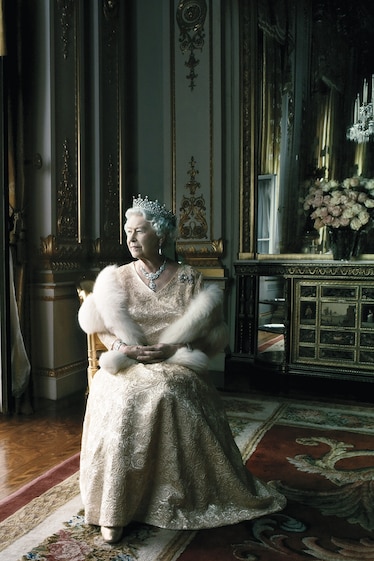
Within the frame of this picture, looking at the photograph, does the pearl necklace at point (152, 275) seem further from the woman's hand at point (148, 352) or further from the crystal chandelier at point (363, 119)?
the crystal chandelier at point (363, 119)

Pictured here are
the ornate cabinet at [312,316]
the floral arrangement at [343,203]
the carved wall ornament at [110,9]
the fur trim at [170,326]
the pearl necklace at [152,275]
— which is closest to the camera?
the fur trim at [170,326]

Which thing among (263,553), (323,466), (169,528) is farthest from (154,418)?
(323,466)

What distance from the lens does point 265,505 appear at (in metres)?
2.08

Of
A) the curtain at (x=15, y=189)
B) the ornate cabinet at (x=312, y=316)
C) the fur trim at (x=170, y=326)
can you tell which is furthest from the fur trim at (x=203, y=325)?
the ornate cabinet at (x=312, y=316)

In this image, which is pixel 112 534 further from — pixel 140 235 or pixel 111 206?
pixel 111 206

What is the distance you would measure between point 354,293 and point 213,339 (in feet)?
7.04

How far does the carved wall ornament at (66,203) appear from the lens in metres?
3.82

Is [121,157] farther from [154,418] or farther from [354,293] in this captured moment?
[154,418]

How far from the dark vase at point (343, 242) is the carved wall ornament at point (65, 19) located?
2.47 meters

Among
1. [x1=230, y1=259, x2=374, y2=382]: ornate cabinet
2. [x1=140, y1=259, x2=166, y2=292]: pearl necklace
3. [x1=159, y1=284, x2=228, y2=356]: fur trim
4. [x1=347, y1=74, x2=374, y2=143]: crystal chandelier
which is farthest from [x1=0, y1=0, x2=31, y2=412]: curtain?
[x1=347, y1=74, x2=374, y2=143]: crystal chandelier

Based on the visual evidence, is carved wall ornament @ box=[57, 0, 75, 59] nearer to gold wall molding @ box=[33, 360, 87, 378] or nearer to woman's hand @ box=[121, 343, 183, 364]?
gold wall molding @ box=[33, 360, 87, 378]

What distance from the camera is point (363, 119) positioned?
4.43 meters

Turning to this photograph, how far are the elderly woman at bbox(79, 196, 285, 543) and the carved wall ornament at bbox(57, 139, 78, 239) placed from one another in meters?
1.71

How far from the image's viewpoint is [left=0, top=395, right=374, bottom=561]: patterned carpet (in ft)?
5.95
